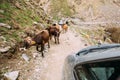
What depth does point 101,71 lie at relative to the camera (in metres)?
3.48

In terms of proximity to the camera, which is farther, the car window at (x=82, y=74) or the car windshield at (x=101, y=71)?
the car window at (x=82, y=74)

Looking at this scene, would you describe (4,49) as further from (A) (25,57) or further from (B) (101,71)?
(B) (101,71)

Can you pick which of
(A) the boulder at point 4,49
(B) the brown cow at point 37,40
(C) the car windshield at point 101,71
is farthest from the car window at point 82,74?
(B) the brown cow at point 37,40

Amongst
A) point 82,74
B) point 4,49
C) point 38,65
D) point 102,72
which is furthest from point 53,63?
point 102,72

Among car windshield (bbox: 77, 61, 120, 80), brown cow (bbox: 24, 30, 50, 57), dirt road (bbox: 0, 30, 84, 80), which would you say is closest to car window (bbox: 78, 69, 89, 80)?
car windshield (bbox: 77, 61, 120, 80)

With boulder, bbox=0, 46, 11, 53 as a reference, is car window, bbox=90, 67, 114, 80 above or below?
above

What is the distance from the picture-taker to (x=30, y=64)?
11953 mm

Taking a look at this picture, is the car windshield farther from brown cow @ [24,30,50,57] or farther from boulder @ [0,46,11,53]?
brown cow @ [24,30,50,57]

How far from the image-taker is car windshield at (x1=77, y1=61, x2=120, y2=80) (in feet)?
11.0

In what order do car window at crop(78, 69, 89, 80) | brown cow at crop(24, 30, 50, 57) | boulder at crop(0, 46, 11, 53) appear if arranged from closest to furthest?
car window at crop(78, 69, 89, 80)
boulder at crop(0, 46, 11, 53)
brown cow at crop(24, 30, 50, 57)

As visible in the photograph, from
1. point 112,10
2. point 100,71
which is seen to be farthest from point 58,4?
point 100,71

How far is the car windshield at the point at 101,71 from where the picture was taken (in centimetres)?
336

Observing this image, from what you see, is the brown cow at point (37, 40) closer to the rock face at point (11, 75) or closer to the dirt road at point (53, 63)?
the dirt road at point (53, 63)

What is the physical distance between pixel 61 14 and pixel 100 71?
138 ft
